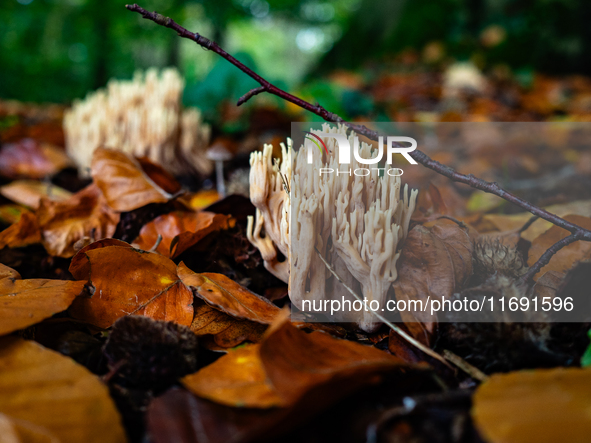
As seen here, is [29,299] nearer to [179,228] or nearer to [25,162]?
[179,228]

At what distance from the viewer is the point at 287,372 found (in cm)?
78

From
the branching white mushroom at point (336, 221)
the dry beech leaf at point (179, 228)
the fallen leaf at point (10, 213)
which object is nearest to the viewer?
the branching white mushroom at point (336, 221)

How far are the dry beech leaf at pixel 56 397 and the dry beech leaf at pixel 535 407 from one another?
649 mm

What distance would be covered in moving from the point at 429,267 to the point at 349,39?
988 cm

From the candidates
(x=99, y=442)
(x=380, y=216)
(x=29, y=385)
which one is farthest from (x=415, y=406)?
(x=29, y=385)

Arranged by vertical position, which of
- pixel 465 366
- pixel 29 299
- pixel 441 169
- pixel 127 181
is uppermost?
pixel 441 169

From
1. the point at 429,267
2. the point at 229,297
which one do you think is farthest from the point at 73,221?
the point at 429,267

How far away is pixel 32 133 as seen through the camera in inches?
145

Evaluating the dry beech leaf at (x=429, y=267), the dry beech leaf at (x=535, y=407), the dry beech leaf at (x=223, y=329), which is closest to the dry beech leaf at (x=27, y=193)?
the dry beech leaf at (x=223, y=329)

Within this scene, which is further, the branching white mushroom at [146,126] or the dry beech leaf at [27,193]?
the branching white mushroom at [146,126]

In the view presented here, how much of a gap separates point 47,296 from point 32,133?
10.9 feet

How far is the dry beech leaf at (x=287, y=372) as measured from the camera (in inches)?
29.6

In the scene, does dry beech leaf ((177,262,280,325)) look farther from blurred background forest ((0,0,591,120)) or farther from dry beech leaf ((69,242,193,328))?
blurred background forest ((0,0,591,120))

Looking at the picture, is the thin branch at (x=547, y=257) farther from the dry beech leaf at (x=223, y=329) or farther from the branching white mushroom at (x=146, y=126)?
the branching white mushroom at (x=146, y=126)
